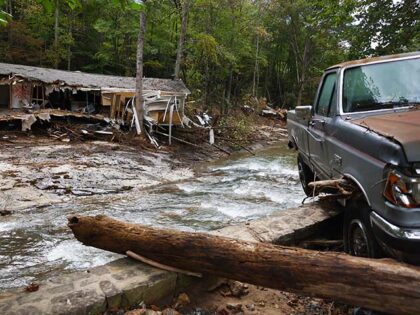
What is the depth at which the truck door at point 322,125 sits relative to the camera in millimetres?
5118

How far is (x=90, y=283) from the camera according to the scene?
3.43 metres

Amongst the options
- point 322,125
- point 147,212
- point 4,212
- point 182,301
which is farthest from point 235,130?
point 182,301

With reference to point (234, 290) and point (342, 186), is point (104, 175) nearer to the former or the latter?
Answer: point (234, 290)

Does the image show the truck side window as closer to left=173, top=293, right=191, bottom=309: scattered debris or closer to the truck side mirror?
the truck side mirror

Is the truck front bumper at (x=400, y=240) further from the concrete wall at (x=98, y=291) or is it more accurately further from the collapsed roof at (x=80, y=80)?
the collapsed roof at (x=80, y=80)

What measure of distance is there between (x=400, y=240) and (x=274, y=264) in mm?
1010

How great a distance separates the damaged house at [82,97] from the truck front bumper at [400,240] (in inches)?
647

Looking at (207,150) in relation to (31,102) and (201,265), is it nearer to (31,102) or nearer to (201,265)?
(31,102)

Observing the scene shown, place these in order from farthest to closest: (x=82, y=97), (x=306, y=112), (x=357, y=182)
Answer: (x=82, y=97) < (x=306, y=112) < (x=357, y=182)

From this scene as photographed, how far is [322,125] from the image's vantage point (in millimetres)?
5176

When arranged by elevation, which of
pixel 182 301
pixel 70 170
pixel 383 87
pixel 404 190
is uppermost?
pixel 383 87

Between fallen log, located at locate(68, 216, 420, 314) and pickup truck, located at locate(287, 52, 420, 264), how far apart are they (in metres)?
0.31

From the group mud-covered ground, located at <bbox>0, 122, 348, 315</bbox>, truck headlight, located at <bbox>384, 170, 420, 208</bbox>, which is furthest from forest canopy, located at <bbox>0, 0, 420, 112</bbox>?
truck headlight, located at <bbox>384, 170, 420, 208</bbox>

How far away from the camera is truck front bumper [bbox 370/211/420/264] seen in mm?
2955
